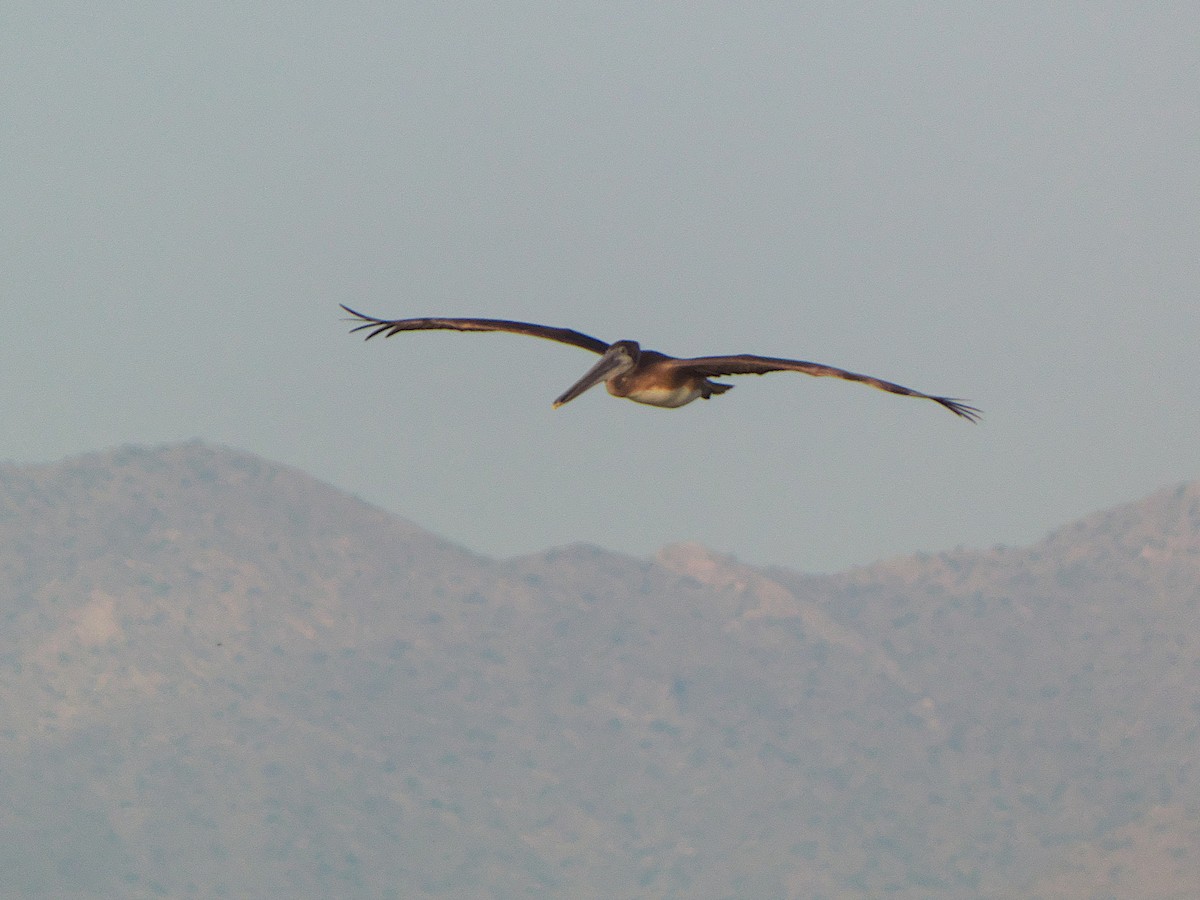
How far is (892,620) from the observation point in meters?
195

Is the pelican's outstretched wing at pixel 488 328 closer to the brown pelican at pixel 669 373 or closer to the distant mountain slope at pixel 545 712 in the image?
the brown pelican at pixel 669 373

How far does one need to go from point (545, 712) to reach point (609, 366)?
16412 cm

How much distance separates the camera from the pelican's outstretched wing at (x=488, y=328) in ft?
71.8

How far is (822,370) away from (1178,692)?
160 m

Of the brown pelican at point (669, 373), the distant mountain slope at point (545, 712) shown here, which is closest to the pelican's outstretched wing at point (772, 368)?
the brown pelican at point (669, 373)

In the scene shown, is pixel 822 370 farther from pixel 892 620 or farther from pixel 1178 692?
pixel 892 620

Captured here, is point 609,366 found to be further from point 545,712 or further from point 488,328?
point 545,712

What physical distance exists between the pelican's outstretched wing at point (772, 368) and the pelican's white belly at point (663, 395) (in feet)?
1.09

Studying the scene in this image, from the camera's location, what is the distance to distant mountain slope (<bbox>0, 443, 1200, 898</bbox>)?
148m

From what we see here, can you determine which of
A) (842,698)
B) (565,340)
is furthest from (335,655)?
(565,340)

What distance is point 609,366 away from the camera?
20000mm

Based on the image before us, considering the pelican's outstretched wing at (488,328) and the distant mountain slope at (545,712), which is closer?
the pelican's outstretched wing at (488,328)

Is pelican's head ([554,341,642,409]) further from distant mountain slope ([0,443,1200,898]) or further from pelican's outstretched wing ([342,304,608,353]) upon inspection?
distant mountain slope ([0,443,1200,898])

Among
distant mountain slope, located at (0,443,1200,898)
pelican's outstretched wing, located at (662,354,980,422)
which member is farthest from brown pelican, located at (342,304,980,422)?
distant mountain slope, located at (0,443,1200,898)
